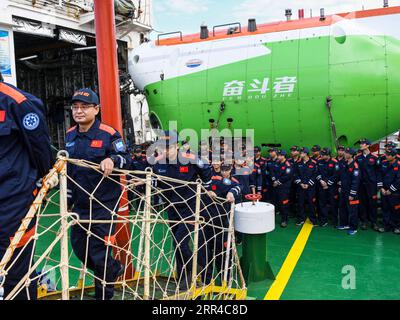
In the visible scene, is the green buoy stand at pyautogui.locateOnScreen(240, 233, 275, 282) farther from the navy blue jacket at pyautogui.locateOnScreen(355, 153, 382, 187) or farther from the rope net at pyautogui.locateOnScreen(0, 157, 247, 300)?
the navy blue jacket at pyautogui.locateOnScreen(355, 153, 382, 187)

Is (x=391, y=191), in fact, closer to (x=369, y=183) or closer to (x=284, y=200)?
(x=369, y=183)

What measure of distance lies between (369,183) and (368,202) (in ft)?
1.20

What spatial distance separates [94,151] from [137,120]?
40.7 ft

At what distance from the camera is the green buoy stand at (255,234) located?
15.0 feet

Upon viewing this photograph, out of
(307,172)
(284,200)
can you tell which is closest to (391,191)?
(307,172)

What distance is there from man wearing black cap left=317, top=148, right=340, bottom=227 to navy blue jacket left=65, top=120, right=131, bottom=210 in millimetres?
4829

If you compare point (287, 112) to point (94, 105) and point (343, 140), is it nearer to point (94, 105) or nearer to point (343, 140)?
point (343, 140)

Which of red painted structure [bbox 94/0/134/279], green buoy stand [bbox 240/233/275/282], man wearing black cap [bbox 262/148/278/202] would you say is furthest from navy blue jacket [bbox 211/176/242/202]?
man wearing black cap [bbox 262/148/278/202]

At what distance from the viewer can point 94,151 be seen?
350 centimetres

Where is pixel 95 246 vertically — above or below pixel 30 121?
below

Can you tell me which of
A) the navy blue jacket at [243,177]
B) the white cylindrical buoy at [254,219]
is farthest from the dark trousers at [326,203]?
the white cylindrical buoy at [254,219]

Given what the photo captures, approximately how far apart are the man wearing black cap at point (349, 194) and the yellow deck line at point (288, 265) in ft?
2.16

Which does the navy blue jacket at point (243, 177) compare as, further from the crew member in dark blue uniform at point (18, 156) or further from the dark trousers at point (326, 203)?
the crew member in dark blue uniform at point (18, 156)

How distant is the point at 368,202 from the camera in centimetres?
696
